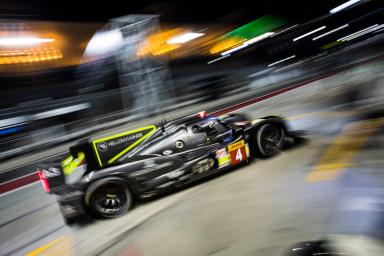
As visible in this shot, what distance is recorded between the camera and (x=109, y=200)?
415 cm

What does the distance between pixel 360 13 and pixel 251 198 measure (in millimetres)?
57066

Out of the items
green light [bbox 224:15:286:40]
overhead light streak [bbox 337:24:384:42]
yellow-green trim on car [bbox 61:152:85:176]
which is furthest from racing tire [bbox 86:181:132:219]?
overhead light streak [bbox 337:24:384:42]

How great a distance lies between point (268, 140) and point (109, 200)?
2805 millimetres

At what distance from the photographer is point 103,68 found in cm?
1348

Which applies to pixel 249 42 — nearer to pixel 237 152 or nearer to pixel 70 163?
pixel 237 152

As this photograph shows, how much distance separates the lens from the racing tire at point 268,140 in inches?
195

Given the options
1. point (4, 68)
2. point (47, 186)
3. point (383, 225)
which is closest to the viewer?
point (383, 225)

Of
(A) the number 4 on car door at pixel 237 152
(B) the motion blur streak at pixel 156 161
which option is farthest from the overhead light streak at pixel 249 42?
(A) the number 4 on car door at pixel 237 152

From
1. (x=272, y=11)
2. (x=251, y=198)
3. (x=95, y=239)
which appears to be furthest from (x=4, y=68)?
(x=272, y=11)

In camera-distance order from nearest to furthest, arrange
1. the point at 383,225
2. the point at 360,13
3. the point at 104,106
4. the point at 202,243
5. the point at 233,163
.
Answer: the point at 383,225 < the point at 202,243 < the point at 233,163 < the point at 104,106 < the point at 360,13

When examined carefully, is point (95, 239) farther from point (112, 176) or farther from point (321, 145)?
point (321, 145)

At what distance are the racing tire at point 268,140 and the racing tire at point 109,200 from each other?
2.26m

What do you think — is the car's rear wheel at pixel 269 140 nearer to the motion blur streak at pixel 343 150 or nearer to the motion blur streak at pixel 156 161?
the motion blur streak at pixel 156 161

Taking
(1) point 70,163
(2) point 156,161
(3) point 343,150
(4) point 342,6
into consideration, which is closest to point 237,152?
(2) point 156,161
